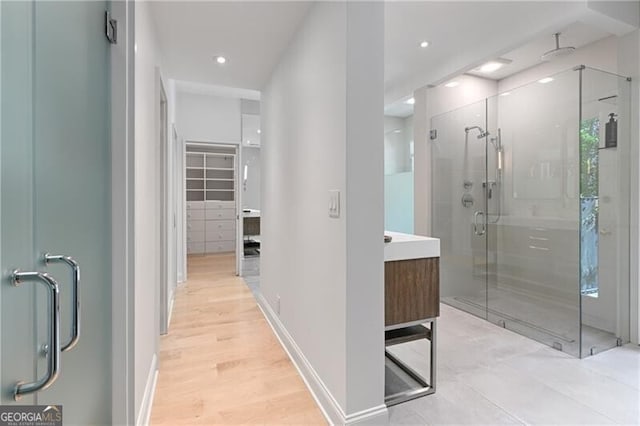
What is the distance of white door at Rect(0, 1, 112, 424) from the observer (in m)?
0.74

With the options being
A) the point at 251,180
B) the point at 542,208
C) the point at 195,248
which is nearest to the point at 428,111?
the point at 542,208

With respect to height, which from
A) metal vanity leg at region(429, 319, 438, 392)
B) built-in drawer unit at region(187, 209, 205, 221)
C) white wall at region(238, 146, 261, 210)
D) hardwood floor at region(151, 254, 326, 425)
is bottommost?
hardwood floor at region(151, 254, 326, 425)

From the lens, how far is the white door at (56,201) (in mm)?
735

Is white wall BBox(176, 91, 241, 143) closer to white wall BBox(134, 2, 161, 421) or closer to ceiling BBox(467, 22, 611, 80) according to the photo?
white wall BBox(134, 2, 161, 421)

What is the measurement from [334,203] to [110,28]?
49.5 inches

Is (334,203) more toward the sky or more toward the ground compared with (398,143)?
more toward the ground

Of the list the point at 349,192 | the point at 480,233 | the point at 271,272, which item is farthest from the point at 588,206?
the point at 271,272

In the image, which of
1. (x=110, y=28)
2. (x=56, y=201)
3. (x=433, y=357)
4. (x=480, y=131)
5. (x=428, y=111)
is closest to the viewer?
(x=56, y=201)

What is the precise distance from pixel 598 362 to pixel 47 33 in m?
3.52

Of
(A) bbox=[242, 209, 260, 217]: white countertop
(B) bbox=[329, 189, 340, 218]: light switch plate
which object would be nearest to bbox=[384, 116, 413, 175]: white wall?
(A) bbox=[242, 209, 260, 217]: white countertop

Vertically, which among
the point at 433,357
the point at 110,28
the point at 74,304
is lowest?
the point at 433,357

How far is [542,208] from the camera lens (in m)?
3.24

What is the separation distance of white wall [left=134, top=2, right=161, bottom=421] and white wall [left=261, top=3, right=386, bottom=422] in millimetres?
936

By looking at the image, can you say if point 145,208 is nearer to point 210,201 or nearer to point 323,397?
point 323,397
